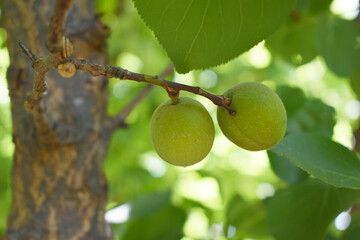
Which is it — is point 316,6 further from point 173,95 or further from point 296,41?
point 173,95

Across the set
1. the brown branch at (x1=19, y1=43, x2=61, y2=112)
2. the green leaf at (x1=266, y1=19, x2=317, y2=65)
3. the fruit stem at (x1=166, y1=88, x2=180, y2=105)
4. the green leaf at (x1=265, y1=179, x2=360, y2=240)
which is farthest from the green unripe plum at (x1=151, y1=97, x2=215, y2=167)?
the green leaf at (x1=266, y1=19, x2=317, y2=65)

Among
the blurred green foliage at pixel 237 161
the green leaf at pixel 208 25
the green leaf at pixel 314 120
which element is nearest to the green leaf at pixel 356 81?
the blurred green foliage at pixel 237 161

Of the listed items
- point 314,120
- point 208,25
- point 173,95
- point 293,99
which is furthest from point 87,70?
point 314,120

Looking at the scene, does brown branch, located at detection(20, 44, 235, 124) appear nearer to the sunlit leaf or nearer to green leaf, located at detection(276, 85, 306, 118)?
green leaf, located at detection(276, 85, 306, 118)

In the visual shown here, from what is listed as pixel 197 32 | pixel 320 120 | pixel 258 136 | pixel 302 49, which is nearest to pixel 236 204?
pixel 320 120

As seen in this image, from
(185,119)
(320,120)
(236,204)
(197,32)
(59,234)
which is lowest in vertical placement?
(236,204)

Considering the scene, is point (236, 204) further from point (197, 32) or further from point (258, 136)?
point (197, 32)
